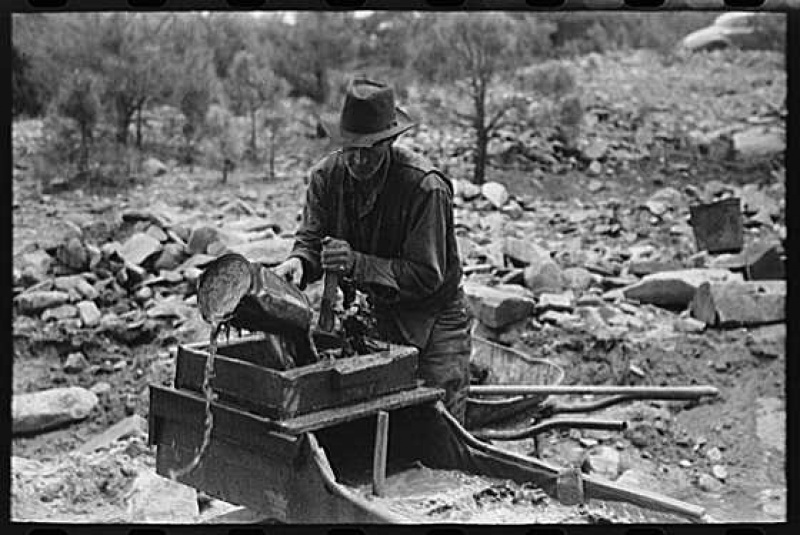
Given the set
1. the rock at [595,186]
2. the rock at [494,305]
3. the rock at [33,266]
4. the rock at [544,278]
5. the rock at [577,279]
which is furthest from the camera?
the rock at [595,186]

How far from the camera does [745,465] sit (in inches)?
290

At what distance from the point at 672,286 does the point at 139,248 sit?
3999 millimetres

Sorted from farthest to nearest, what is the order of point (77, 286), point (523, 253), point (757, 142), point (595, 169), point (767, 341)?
point (595, 169) < point (757, 142) < point (523, 253) < point (77, 286) < point (767, 341)

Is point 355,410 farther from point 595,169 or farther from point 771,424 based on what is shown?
point 595,169

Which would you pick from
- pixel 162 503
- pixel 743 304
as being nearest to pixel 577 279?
pixel 743 304

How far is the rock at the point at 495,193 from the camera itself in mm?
10727

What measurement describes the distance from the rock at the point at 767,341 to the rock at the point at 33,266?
507 cm

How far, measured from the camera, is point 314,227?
509cm

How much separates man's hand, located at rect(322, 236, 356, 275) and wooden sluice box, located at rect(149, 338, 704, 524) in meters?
0.36

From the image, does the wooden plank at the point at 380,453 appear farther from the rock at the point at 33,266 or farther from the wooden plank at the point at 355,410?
the rock at the point at 33,266

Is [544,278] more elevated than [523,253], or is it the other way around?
[523,253]

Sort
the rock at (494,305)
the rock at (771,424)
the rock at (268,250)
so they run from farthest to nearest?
the rock at (268,250), the rock at (494,305), the rock at (771,424)

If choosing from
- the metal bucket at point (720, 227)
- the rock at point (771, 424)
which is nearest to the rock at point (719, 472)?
the rock at point (771, 424)

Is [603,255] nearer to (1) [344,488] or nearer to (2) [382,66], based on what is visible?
(2) [382,66]
